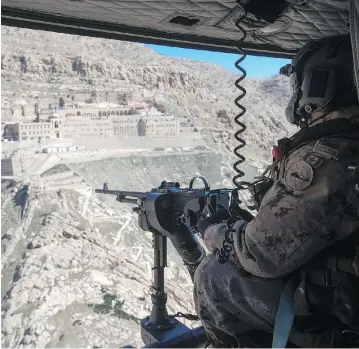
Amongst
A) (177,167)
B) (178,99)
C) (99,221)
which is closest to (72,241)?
(99,221)

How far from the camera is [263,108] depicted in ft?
263

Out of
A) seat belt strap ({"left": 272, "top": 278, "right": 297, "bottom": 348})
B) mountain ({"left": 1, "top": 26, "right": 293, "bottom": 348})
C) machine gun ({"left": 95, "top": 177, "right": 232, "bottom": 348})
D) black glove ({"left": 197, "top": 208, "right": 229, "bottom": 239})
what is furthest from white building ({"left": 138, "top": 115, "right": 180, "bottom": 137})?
seat belt strap ({"left": 272, "top": 278, "right": 297, "bottom": 348})

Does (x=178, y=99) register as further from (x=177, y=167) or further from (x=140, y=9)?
(x=140, y=9)

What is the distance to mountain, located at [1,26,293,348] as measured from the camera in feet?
64.6

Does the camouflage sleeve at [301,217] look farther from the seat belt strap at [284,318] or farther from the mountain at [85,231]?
the mountain at [85,231]

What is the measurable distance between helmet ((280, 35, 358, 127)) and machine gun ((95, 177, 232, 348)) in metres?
0.66

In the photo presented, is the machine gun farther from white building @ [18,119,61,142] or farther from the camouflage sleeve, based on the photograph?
white building @ [18,119,61,142]

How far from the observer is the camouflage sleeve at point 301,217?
4.45ft

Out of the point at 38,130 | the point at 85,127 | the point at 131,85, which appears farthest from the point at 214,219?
the point at 131,85

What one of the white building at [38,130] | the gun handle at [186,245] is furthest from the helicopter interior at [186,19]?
the white building at [38,130]

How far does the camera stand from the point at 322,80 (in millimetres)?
1668

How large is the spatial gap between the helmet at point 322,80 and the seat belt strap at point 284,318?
28.8 inches

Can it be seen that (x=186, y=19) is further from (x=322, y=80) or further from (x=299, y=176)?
(x=299, y=176)

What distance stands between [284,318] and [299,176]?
0.51 meters
